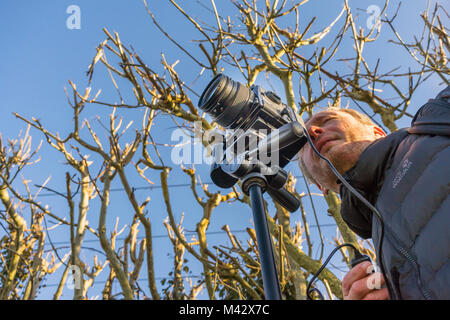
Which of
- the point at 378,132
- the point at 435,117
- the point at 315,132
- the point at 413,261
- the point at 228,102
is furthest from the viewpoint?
the point at 378,132

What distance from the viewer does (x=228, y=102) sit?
4.05ft

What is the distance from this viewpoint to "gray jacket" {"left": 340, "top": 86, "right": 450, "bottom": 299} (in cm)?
80

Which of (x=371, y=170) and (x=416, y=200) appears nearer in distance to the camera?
(x=416, y=200)

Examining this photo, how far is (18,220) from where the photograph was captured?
190 inches

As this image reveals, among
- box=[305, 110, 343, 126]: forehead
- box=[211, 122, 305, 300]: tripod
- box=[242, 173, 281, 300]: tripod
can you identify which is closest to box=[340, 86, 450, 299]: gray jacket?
box=[211, 122, 305, 300]: tripod

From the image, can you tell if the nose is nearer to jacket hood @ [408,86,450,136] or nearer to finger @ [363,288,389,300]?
jacket hood @ [408,86,450,136]

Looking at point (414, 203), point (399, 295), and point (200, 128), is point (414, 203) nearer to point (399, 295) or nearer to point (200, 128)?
point (399, 295)

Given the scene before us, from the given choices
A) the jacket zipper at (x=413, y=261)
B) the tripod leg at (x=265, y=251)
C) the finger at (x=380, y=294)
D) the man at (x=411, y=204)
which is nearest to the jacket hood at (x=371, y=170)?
the man at (x=411, y=204)

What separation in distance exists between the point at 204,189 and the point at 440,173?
8.96 feet

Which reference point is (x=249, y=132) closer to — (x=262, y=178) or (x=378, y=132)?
(x=262, y=178)

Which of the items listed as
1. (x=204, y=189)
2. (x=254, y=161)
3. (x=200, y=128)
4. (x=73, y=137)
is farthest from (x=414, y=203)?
(x=73, y=137)

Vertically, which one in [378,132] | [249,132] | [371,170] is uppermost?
[378,132]

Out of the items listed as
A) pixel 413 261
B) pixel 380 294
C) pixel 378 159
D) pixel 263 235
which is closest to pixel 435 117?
pixel 378 159

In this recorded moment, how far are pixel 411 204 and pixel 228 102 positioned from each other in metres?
0.65
